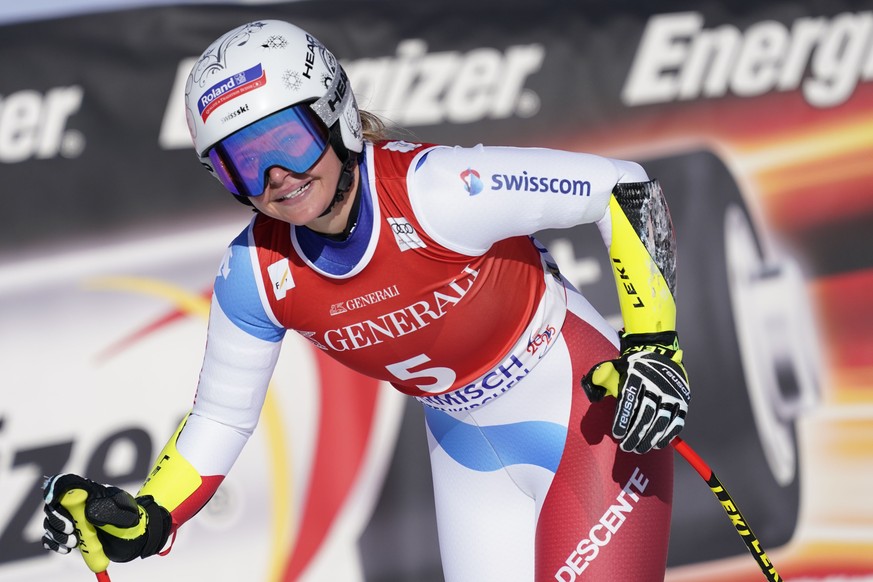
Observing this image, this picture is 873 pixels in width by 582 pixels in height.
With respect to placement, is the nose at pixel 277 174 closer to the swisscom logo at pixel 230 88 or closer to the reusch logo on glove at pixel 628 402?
the swisscom logo at pixel 230 88

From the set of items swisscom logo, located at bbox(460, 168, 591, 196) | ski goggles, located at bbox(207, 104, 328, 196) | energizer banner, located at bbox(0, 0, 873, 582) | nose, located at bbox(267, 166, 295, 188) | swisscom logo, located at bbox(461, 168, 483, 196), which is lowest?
energizer banner, located at bbox(0, 0, 873, 582)

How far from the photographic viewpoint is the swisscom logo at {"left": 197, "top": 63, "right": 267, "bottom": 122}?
7.00 ft

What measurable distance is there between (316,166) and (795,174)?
297 centimetres

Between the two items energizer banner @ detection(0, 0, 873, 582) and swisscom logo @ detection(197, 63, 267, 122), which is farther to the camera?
energizer banner @ detection(0, 0, 873, 582)

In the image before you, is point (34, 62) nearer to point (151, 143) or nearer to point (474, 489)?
point (151, 143)

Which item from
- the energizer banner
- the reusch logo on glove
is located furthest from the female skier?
the energizer banner

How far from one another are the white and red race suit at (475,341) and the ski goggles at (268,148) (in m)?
0.20

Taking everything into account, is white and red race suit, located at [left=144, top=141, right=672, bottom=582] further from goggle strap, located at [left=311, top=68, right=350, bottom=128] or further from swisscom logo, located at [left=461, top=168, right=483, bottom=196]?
goggle strap, located at [left=311, top=68, right=350, bottom=128]

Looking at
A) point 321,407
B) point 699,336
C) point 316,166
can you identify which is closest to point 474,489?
point 316,166

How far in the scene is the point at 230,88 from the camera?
84.1 inches

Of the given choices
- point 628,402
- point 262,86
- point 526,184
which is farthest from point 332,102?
point 628,402

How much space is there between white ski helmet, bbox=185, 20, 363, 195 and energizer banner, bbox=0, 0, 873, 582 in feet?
6.93

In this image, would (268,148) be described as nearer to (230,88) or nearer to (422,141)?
(230,88)

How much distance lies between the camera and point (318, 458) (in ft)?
14.1
